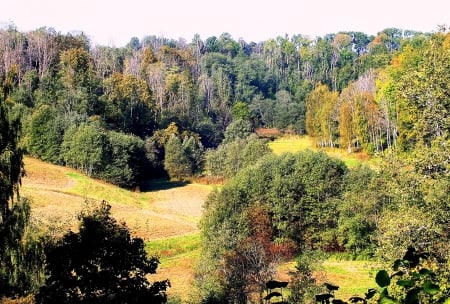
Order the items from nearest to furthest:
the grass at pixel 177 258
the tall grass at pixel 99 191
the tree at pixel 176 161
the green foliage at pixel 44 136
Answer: the grass at pixel 177 258 → the tall grass at pixel 99 191 → the green foliage at pixel 44 136 → the tree at pixel 176 161

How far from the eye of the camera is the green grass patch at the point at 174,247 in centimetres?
4088

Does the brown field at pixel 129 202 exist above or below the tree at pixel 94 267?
below

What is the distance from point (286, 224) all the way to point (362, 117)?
34.8m

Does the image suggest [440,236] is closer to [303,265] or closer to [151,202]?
[303,265]

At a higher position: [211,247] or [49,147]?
[49,147]

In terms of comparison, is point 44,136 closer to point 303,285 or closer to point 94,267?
point 303,285

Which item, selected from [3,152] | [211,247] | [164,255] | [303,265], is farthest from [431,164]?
[164,255]

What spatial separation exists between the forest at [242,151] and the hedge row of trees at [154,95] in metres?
0.33

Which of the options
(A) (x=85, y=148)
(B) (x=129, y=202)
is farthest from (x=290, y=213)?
(A) (x=85, y=148)

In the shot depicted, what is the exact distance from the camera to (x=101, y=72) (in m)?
102

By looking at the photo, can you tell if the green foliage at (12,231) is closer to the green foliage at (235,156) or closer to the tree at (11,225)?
the tree at (11,225)

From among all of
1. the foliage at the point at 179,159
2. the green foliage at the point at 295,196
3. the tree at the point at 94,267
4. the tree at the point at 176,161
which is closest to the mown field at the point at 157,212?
the tree at the point at 176,161

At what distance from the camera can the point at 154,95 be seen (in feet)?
311

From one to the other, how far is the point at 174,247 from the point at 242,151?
27279mm
